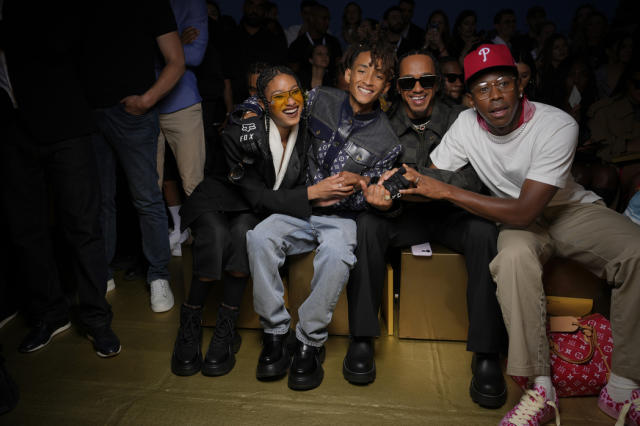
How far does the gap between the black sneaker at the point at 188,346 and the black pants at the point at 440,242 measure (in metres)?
0.74

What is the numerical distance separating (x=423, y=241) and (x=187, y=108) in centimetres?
167

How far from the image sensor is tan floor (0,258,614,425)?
1.82 m

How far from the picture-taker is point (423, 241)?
7.38 ft

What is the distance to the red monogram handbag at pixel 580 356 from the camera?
6.19ft

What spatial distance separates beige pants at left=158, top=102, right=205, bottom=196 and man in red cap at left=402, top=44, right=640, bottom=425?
5.01 ft

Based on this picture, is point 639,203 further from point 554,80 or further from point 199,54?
point 199,54

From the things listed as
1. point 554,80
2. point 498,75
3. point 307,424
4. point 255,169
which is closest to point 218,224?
point 255,169

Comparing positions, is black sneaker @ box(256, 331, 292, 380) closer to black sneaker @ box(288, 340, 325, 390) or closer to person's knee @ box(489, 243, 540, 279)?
black sneaker @ box(288, 340, 325, 390)

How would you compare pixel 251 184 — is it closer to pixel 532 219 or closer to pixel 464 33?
pixel 532 219

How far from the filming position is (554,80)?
4270mm

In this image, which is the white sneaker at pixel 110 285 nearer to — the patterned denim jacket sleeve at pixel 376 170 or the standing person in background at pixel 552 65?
the patterned denim jacket sleeve at pixel 376 170

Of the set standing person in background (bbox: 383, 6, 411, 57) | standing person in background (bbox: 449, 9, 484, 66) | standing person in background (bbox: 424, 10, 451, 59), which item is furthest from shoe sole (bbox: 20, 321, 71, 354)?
standing person in background (bbox: 449, 9, 484, 66)

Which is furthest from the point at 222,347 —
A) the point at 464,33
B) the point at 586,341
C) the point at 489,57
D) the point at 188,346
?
the point at 464,33

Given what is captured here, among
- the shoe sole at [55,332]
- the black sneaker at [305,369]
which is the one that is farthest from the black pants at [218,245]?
the shoe sole at [55,332]
